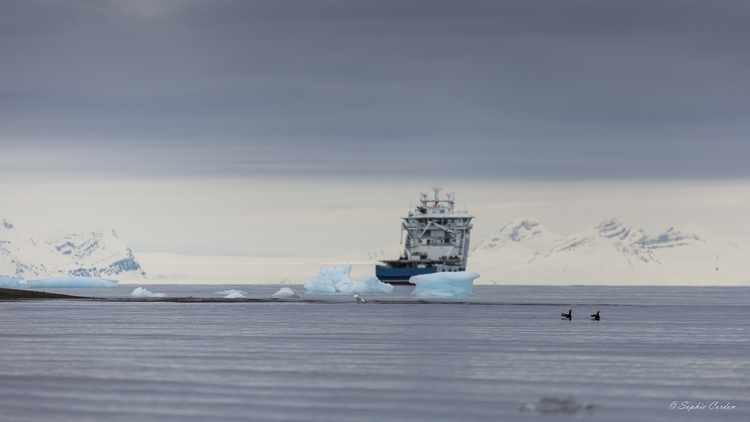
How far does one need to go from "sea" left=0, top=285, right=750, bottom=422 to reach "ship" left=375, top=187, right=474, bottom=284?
357ft

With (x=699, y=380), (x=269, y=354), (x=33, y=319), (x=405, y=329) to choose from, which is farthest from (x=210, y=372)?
(x=33, y=319)

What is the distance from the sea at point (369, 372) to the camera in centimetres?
2044

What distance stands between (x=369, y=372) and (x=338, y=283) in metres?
85.0

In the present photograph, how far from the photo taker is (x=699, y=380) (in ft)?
84.2

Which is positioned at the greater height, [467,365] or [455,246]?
[455,246]

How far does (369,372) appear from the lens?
89.2ft

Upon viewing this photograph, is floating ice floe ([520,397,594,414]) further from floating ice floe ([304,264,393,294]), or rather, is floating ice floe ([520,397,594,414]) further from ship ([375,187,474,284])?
ship ([375,187,474,284])

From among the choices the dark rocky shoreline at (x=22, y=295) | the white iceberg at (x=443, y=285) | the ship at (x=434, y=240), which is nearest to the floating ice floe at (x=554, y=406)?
the white iceberg at (x=443, y=285)

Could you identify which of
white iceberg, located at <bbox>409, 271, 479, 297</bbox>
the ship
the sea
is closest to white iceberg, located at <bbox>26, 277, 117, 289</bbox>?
the ship

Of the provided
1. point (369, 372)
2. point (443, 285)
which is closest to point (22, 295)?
point (443, 285)

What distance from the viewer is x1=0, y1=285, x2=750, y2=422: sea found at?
20438 mm

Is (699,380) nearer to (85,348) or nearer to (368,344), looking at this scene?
(368,344)

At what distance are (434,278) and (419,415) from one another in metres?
72.4

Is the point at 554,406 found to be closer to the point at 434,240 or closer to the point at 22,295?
the point at 22,295
